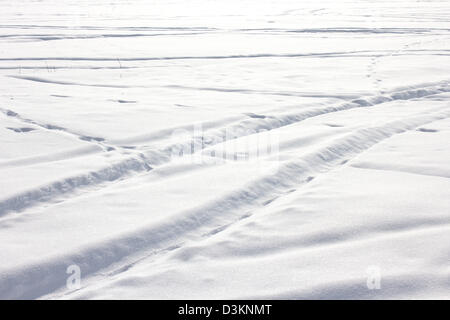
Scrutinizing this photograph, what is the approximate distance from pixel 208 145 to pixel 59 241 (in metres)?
1.51

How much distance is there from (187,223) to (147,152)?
101 centimetres

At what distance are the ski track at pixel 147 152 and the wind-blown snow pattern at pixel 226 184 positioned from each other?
0.01 m

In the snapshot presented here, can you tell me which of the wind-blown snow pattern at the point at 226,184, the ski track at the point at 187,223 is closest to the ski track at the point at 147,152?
the wind-blown snow pattern at the point at 226,184

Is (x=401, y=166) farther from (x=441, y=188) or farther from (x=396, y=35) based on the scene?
(x=396, y=35)

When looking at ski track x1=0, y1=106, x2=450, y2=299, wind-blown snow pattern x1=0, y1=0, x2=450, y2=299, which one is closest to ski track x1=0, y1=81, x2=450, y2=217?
wind-blown snow pattern x1=0, y1=0, x2=450, y2=299

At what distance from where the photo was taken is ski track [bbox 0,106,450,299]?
184 cm

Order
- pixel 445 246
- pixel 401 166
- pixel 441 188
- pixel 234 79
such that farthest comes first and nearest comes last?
pixel 234 79
pixel 401 166
pixel 441 188
pixel 445 246

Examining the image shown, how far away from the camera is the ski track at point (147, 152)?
2.57 m

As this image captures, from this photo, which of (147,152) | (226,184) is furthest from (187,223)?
(147,152)

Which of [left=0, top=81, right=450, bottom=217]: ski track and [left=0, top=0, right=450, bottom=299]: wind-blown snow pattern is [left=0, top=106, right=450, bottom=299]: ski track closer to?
[left=0, top=0, right=450, bottom=299]: wind-blown snow pattern

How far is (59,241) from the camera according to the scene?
2.10 metres

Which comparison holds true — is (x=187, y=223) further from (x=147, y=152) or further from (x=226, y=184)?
(x=147, y=152)

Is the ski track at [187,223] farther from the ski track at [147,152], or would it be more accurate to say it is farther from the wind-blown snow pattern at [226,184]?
the ski track at [147,152]

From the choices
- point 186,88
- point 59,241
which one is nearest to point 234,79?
point 186,88
